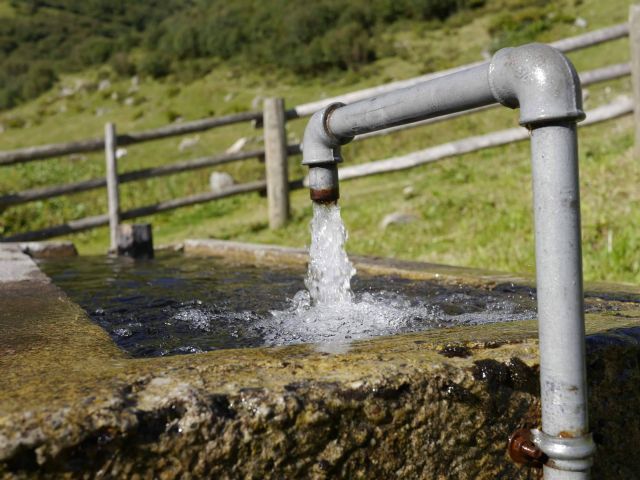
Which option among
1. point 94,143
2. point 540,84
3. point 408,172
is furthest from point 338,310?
point 408,172

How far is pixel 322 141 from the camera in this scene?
171 cm

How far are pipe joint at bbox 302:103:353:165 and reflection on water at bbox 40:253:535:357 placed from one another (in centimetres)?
45

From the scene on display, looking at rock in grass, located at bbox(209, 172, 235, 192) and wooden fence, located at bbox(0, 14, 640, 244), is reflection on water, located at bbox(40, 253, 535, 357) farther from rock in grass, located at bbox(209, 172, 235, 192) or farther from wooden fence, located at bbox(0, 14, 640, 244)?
rock in grass, located at bbox(209, 172, 235, 192)

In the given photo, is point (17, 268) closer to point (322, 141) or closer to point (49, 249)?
point (322, 141)

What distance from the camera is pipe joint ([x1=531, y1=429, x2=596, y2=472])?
1143 millimetres

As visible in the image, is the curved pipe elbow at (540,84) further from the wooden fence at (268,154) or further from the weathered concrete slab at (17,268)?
the wooden fence at (268,154)

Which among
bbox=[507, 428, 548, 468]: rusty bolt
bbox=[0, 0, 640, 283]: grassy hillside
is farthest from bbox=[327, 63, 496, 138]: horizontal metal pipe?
bbox=[0, 0, 640, 283]: grassy hillside

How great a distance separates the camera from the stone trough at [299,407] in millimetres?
1005

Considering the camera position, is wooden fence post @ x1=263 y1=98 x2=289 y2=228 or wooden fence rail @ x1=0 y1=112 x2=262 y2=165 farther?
wooden fence post @ x1=263 y1=98 x2=289 y2=228

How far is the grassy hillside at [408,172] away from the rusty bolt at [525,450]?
272 cm

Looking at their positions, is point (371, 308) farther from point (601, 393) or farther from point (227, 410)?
point (227, 410)

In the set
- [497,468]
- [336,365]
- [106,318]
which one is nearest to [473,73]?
[336,365]

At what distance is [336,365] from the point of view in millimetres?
1232

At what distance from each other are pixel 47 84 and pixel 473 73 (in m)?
38.0
